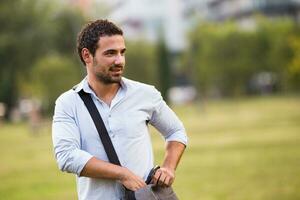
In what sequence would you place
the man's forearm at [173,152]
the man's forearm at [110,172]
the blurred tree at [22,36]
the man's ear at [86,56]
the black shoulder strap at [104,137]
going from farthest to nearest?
the blurred tree at [22,36]
the man's forearm at [173,152]
the man's ear at [86,56]
the black shoulder strap at [104,137]
the man's forearm at [110,172]

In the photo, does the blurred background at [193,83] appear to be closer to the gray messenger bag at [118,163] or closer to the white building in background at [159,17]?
the white building in background at [159,17]

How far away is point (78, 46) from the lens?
12.5 feet

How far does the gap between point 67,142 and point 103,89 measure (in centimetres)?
33

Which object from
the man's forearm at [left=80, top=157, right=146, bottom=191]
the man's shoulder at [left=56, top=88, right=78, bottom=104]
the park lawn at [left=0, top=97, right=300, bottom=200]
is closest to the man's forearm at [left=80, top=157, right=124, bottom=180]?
the man's forearm at [left=80, top=157, right=146, bottom=191]

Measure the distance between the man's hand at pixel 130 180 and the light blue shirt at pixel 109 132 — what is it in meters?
0.11

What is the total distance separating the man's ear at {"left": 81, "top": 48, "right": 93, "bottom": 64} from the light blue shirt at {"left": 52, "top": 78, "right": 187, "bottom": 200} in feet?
0.36

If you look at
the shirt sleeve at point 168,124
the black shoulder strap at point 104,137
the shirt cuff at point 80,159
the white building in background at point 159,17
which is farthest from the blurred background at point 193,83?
the shirt cuff at point 80,159

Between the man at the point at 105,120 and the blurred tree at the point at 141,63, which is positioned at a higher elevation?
the blurred tree at the point at 141,63

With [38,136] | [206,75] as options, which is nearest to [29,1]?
[206,75]

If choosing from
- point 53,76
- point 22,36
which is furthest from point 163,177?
point 22,36

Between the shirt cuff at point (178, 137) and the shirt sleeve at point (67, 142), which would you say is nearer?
the shirt sleeve at point (67, 142)

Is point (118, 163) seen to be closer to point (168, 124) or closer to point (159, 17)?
point (168, 124)

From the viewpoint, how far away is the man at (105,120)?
3.62 m

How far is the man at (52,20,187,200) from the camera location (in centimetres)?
362
